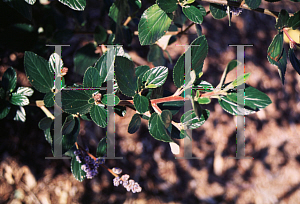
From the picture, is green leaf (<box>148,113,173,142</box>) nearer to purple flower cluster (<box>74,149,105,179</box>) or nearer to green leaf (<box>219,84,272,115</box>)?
green leaf (<box>219,84,272,115</box>)

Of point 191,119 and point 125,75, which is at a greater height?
point 125,75

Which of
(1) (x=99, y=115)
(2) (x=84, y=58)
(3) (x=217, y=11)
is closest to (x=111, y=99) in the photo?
(1) (x=99, y=115)

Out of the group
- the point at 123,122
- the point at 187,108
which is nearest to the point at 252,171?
the point at 123,122

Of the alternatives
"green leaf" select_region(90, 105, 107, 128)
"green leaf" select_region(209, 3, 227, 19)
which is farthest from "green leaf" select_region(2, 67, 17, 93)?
"green leaf" select_region(209, 3, 227, 19)

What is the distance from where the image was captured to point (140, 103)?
2.12 ft

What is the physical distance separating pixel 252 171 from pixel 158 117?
142 cm

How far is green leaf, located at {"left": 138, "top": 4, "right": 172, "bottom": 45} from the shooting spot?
0.74 meters

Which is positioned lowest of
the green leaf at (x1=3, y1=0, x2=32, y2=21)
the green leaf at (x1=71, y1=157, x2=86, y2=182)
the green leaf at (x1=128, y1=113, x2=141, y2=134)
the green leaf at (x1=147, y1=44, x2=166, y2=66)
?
the green leaf at (x1=71, y1=157, x2=86, y2=182)

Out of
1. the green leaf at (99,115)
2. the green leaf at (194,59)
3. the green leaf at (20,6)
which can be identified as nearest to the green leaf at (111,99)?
the green leaf at (99,115)

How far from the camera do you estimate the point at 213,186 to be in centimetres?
168

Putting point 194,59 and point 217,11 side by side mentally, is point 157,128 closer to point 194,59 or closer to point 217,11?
point 194,59

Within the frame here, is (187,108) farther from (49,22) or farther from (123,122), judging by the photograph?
(123,122)

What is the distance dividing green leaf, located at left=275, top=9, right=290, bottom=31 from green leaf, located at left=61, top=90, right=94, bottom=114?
562 millimetres

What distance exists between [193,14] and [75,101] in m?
0.43
